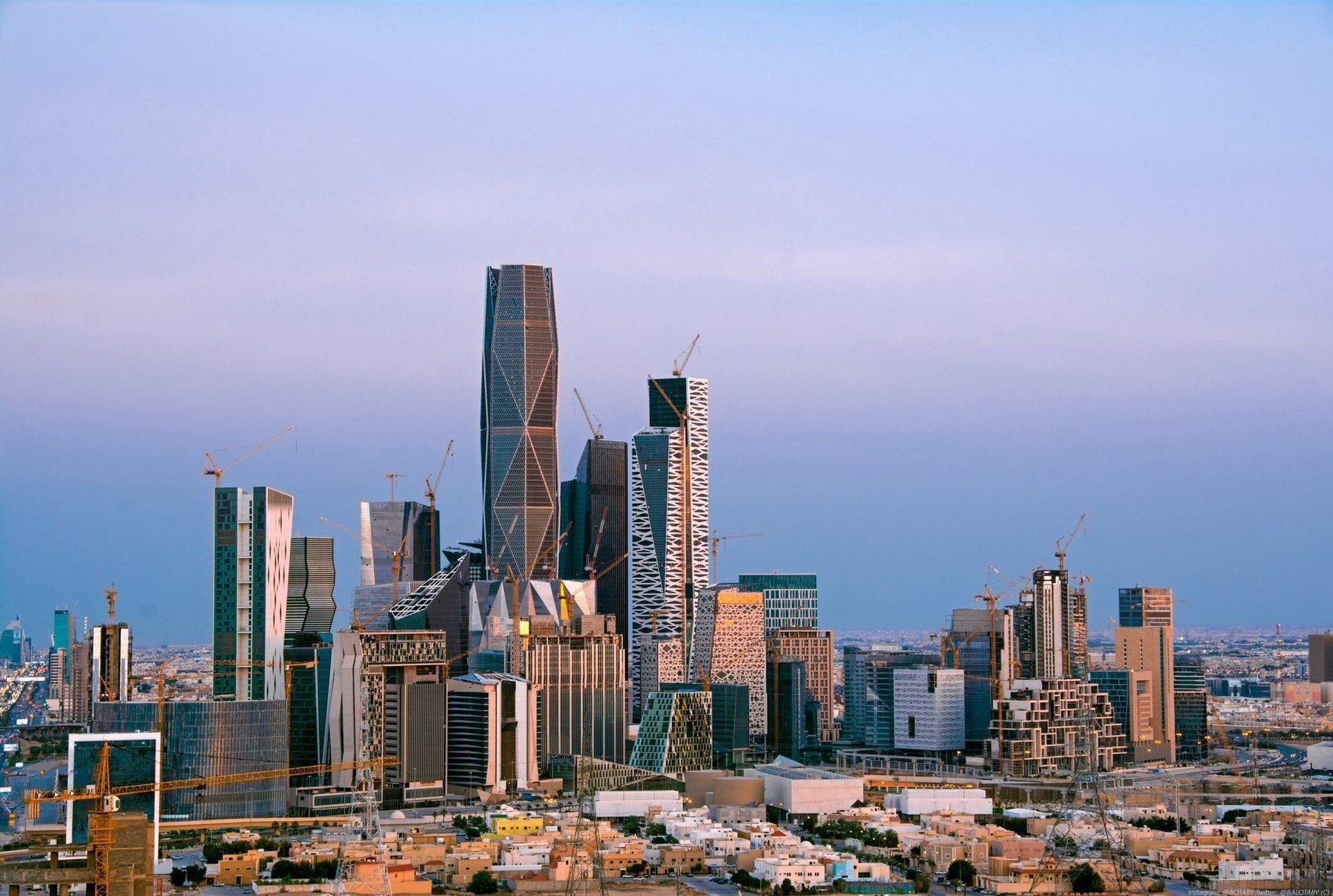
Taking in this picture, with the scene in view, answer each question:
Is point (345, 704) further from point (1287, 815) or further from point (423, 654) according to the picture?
point (1287, 815)

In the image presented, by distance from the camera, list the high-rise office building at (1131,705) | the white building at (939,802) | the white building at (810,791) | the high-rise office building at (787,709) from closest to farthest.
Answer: the white building at (810,791) < the white building at (939,802) < the high-rise office building at (787,709) < the high-rise office building at (1131,705)

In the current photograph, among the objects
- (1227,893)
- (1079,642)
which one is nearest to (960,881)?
(1227,893)

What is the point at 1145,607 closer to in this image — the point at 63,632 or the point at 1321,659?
the point at 1321,659

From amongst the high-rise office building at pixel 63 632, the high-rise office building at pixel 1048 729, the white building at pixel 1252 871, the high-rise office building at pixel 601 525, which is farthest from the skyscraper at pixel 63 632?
the white building at pixel 1252 871

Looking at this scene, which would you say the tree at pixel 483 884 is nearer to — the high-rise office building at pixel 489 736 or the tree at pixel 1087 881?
the tree at pixel 1087 881

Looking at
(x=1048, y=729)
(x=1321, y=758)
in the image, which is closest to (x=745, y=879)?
(x=1048, y=729)

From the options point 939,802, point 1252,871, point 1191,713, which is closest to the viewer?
point 1252,871
